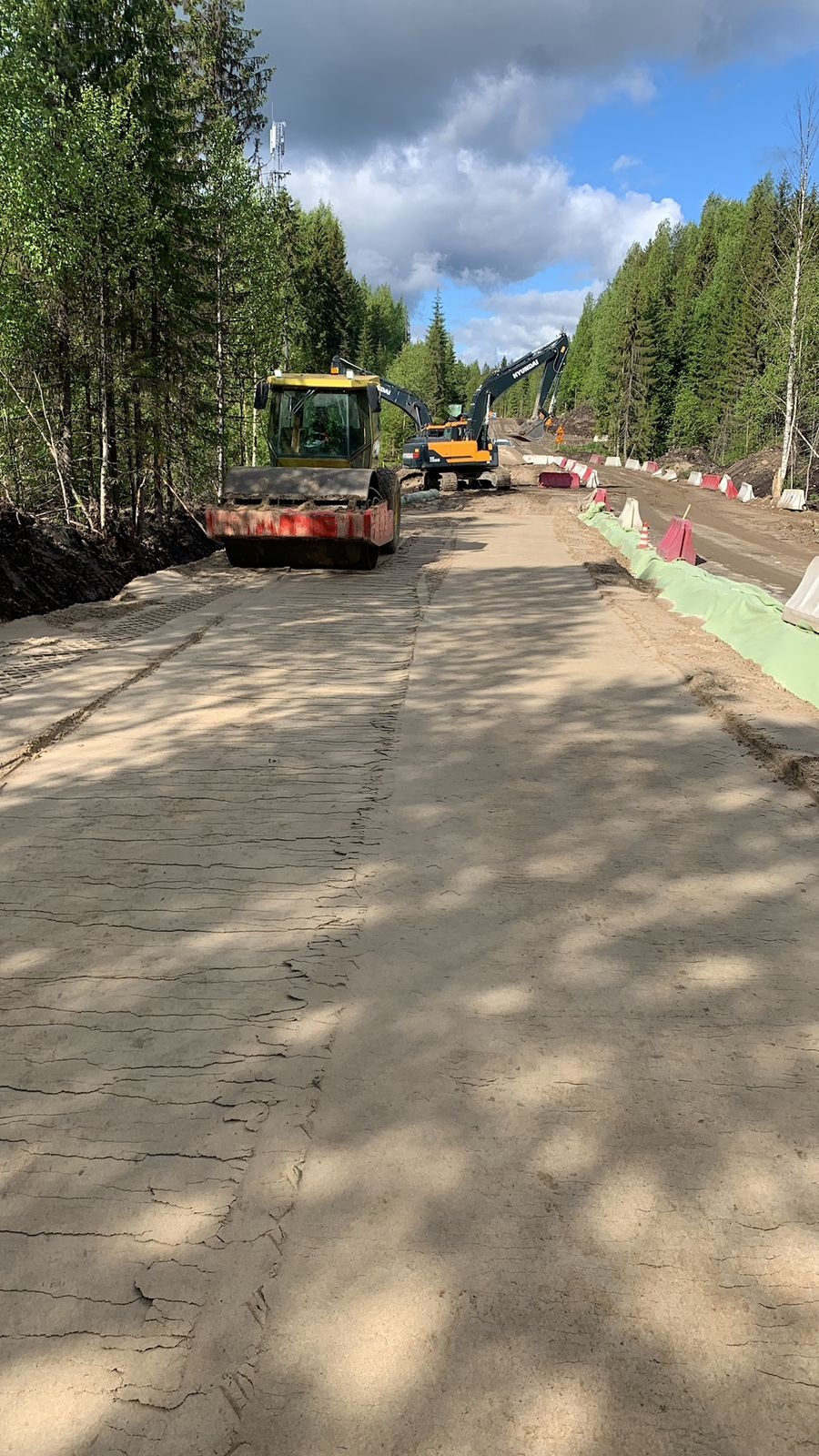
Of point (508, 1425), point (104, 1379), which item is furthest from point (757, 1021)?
point (104, 1379)

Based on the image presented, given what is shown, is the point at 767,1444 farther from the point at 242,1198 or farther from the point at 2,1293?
the point at 2,1293

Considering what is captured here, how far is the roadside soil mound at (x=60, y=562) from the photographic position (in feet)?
36.4

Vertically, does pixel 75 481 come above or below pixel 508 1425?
above

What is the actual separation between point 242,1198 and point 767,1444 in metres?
1.41

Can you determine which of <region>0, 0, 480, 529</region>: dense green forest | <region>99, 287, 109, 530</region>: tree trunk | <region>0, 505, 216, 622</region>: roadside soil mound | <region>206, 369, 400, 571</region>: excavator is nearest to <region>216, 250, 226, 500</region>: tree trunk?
<region>0, 0, 480, 529</region>: dense green forest

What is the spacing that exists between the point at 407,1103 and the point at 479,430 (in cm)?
3151

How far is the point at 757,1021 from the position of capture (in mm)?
3260

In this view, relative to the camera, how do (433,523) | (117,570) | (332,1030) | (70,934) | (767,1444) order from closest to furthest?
(767,1444) < (332,1030) < (70,934) < (117,570) < (433,523)

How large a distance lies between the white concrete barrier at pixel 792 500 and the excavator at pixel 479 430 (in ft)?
32.2

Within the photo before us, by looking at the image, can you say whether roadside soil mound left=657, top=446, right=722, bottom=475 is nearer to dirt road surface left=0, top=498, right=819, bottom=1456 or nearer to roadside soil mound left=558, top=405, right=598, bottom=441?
roadside soil mound left=558, top=405, right=598, bottom=441

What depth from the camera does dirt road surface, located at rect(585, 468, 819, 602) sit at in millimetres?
17734

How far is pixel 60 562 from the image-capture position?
12.5 m

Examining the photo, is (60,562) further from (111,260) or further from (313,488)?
(111,260)

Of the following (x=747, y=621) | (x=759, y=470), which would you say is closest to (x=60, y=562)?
(x=747, y=621)
